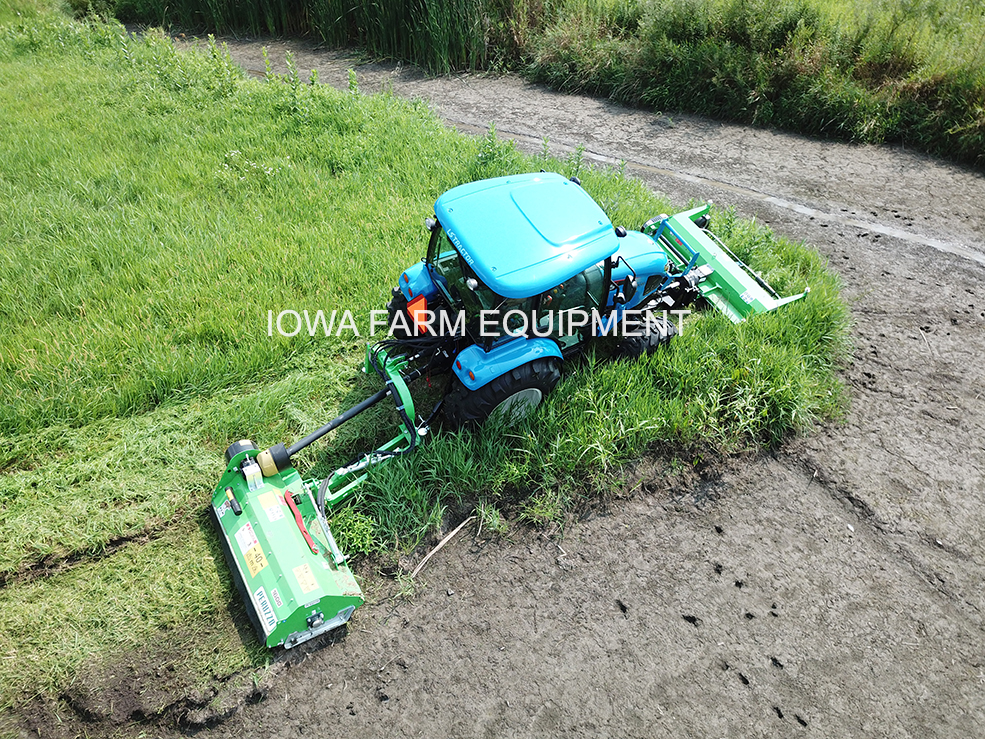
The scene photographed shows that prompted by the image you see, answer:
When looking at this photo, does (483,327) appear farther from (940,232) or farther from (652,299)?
(940,232)

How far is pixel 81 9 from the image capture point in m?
12.8

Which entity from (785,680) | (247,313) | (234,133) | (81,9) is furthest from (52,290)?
(81,9)

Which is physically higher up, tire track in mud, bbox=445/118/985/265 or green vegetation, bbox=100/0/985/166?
green vegetation, bbox=100/0/985/166

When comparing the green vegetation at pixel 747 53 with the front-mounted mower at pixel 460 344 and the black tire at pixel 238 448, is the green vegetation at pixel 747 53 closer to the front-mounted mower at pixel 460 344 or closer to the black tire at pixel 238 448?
the front-mounted mower at pixel 460 344

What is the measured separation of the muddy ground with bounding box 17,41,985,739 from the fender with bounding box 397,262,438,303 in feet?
5.34

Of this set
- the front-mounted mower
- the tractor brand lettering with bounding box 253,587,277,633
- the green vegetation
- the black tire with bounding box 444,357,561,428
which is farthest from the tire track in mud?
the tractor brand lettering with bounding box 253,587,277,633

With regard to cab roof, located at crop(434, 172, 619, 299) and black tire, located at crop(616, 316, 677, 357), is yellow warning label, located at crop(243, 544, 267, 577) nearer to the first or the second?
cab roof, located at crop(434, 172, 619, 299)

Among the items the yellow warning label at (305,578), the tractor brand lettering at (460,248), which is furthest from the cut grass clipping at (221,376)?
the tractor brand lettering at (460,248)

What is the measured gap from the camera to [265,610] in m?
3.32

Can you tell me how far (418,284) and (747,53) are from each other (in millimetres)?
6729

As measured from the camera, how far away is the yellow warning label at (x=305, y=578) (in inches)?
130

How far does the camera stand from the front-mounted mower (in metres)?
3.42

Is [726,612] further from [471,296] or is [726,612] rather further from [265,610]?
[265,610]

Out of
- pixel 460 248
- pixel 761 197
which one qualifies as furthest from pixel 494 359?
pixel 761 197
